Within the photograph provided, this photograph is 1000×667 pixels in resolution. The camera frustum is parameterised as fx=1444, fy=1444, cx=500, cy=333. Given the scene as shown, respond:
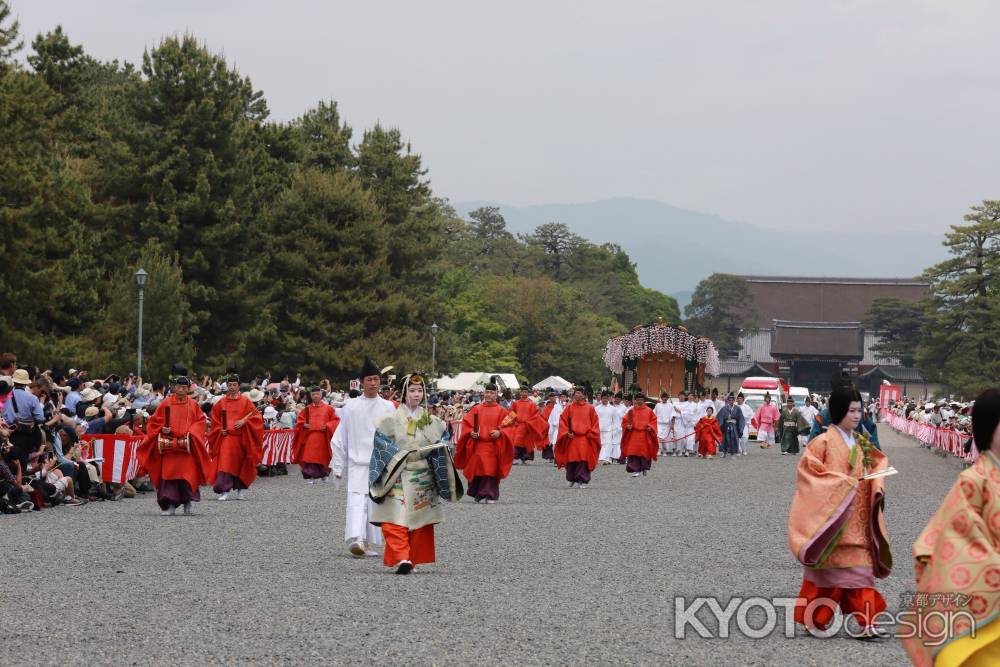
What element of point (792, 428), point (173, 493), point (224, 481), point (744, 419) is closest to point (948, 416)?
Result: point (792, 428)

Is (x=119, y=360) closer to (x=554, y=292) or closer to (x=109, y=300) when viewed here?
(x=109, y=300)

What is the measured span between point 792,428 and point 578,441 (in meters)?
18.0

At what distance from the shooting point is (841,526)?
8.23 meters

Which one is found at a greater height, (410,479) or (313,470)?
(410,479)

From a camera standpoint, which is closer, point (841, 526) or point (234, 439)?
point (841, 526)

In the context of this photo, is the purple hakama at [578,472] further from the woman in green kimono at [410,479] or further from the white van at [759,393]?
the white van at [759,393]

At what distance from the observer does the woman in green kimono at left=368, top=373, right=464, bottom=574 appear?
37.3 ft

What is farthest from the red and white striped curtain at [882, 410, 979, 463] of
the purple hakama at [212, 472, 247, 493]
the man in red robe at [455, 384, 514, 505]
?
the purple hakama at [212, 472, 247, 493]

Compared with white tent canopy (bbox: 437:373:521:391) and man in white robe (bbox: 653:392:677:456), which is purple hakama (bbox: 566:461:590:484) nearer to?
man in white robe (bbox: 653:392:677:456)

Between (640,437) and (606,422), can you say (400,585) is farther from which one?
(606,422)

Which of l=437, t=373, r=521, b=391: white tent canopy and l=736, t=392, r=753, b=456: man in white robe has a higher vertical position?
l=437, t=373, r=521, b=391: white tent canopy

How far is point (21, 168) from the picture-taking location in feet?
95.2

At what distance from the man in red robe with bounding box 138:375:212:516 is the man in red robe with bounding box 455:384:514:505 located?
4.23 meters

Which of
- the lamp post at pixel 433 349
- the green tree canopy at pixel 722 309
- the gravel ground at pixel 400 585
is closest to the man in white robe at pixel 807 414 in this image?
the lamp post at pixel 433 349
